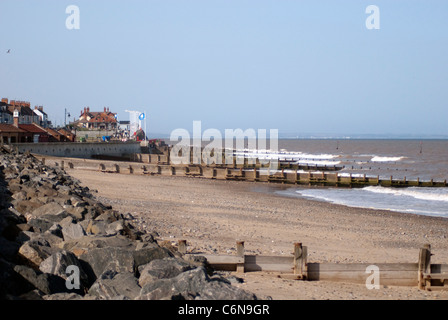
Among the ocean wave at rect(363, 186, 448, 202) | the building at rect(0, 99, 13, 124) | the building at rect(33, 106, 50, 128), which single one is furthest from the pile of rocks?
the building at rect(33, 106, 50, 128)

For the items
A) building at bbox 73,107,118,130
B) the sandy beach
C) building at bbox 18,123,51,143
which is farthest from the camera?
building at bbox 73,107,118,130

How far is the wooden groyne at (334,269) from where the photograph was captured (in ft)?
32.9

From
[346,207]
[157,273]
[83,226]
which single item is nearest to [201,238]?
[83,226]

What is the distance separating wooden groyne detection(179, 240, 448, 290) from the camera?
10023mm

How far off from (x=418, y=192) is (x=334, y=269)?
28636mm

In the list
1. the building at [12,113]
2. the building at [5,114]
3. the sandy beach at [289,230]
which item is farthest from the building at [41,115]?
the sandy beach at [289,230]

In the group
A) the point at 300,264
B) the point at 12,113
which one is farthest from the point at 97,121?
the point at 300,264

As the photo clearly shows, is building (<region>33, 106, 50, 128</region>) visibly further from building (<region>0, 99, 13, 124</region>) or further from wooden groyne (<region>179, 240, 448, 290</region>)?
wooden groyne (<region>179, 240, 448, 290</region>)

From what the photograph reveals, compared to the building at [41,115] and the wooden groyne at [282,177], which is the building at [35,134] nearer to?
the wooden groyne at [282,177]

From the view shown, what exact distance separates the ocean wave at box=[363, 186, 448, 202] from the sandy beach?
377 inches

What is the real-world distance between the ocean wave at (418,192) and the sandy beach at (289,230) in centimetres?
958

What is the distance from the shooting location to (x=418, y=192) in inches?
1436
